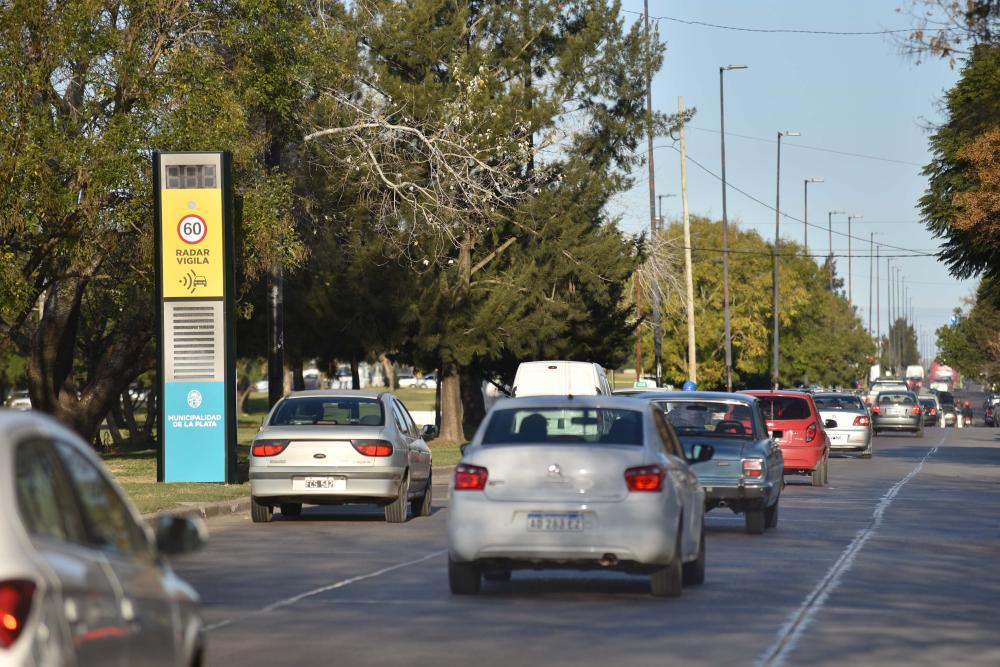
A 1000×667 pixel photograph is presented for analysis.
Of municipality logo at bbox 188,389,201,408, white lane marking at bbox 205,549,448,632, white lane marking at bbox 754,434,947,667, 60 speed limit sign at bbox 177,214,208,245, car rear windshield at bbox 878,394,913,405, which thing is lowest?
white lane marking at bbox 754,434,947,667

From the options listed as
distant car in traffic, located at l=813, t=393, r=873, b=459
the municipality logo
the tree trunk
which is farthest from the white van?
the tree trunk

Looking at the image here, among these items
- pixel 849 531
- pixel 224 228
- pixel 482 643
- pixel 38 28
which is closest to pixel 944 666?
pixel 482 643

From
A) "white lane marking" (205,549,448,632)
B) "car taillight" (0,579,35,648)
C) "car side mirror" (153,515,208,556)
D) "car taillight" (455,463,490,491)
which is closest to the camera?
"car taillight" (0,579,35,648)

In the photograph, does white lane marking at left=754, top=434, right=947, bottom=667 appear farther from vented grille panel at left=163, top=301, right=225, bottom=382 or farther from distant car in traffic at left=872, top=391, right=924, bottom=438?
distant car in traffic at left=872, top=391, right=924, bottom=438

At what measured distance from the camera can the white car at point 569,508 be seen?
12.6 metres

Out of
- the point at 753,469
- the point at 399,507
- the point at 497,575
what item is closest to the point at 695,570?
the point at 497,575

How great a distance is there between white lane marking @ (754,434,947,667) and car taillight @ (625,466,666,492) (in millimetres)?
1333

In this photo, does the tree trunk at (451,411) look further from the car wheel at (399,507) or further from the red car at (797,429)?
the car wheel at (399,507)

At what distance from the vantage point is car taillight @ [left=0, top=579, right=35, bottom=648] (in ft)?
15.7

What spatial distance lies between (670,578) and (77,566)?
817 centimetres

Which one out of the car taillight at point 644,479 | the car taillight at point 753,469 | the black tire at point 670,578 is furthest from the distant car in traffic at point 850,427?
the car taillight at point 644,479

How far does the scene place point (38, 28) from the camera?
89.4ft

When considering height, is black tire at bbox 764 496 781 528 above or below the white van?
below

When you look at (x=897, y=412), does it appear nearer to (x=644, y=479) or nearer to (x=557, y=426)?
(x=557, y=426)
